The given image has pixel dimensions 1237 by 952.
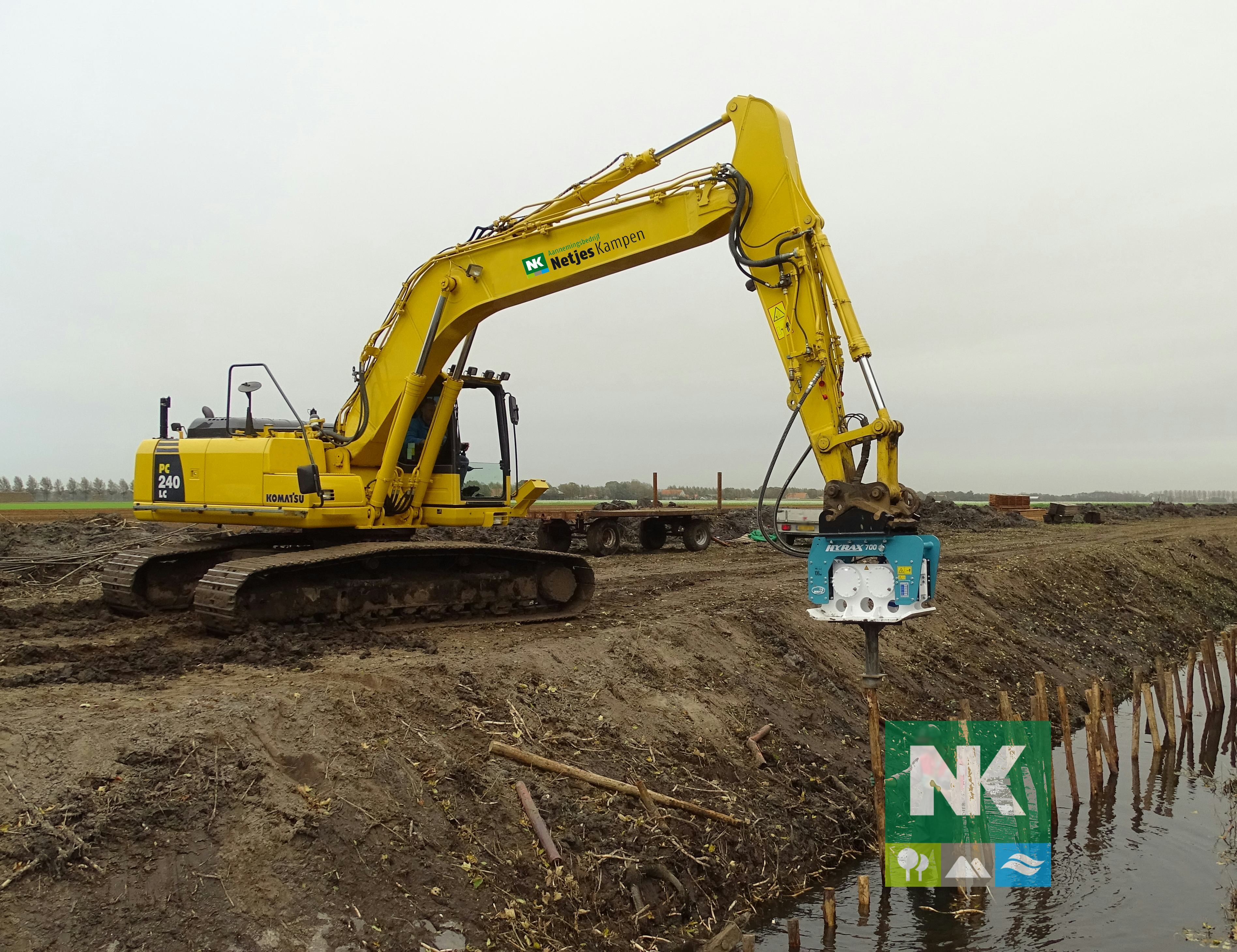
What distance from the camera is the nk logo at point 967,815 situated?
26.0 feet

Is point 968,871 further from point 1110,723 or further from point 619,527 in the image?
point 619,527

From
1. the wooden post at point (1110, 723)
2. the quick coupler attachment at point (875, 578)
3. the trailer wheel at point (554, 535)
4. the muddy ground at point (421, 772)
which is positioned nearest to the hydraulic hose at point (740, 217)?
the quick coupler attachment at point (875, 578)

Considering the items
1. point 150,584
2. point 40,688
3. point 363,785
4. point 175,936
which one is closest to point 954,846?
point 363,785

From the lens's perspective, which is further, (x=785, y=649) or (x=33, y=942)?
(x=785, y=649)

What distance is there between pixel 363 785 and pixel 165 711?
1593 millimetres

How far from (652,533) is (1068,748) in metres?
13.5

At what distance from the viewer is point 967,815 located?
7.95 meters

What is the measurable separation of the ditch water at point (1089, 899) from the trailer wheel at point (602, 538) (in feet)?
39.6

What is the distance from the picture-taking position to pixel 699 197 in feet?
32.3

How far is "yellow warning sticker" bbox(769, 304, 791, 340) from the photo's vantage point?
9008 millimetres

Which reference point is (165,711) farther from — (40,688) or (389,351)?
(389,351)

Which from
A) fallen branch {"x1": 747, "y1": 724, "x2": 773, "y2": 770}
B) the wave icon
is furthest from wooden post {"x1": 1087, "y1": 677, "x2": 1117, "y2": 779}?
fallen branch {"x1": 747, "y1": 724, "x2": 773, "y2": 770}

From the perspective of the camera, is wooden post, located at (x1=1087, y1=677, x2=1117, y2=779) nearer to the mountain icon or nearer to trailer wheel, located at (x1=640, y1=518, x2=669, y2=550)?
the mountain icon

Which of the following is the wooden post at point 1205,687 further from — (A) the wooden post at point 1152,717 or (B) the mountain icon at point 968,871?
(B) the mountain icon at point 968,871
